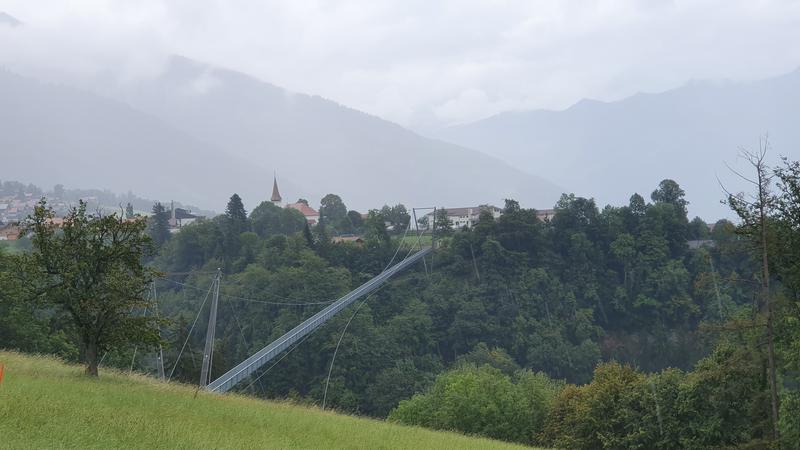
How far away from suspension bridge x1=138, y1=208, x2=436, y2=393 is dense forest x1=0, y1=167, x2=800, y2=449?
806mm

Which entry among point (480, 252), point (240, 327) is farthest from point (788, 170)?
point (480, 252)

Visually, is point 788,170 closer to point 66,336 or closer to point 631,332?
point 66,336

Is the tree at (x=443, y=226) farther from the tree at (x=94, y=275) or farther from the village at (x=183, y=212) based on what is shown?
the tree at (x=94, y=275)

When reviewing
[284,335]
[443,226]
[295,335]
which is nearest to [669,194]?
[443,226]

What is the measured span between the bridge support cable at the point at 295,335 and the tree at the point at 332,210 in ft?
86.6

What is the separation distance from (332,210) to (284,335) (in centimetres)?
4549

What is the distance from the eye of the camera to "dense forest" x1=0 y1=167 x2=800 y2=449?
21203 millimetres

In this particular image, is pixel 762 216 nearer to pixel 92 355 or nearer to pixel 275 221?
pixel 92 355

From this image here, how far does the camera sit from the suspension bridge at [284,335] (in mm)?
22703

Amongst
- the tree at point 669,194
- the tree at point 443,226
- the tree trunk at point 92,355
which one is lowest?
the tree trunk at point 92,355

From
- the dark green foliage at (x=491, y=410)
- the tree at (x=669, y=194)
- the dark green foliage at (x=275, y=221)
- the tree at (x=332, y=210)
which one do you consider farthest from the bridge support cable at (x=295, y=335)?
the tree at (x=332, y=210)

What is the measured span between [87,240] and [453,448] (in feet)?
23.9

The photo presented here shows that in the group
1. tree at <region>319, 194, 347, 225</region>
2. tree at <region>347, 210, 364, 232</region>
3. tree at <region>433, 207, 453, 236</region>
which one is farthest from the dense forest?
tree at <region>319, 194, 347, 225</region>

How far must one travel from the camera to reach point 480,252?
55031 millimetres
